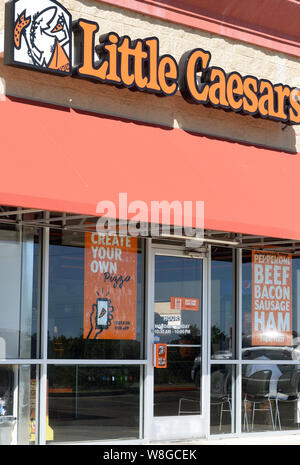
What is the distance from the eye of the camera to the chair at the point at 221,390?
1319 centimetres

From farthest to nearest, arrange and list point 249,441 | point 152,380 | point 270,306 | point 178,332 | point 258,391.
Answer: point 270,306, point 258,391, point 249,441, point 178,332, point 152,380

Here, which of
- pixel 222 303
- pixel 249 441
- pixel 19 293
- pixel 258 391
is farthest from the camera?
pixel 258 391

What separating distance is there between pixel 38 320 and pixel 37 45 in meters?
3.65

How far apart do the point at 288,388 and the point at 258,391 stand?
2.30 feet

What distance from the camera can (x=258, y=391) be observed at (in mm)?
13719

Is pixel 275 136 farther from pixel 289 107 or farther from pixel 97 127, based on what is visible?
pixel 97 127

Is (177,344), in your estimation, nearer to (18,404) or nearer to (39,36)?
(18,404)

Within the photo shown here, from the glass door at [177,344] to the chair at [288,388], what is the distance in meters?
1.64

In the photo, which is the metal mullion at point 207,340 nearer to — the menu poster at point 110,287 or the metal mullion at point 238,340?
the metal mullion at point 238,340

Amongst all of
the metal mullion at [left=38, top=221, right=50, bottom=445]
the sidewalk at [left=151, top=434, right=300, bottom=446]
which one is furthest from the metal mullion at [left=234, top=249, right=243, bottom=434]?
the metal mullion at [left=38, top=221, right=50, bottom=445]

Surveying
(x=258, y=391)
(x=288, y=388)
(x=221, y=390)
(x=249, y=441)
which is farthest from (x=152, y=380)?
(x=288, y=388)

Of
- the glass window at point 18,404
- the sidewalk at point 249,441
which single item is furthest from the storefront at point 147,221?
the sidewalk at point 249,441

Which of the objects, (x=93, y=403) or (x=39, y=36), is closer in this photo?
(x=39, y=36)

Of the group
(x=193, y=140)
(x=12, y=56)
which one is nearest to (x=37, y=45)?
(x=12, y=56)
